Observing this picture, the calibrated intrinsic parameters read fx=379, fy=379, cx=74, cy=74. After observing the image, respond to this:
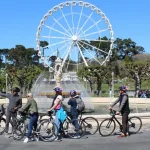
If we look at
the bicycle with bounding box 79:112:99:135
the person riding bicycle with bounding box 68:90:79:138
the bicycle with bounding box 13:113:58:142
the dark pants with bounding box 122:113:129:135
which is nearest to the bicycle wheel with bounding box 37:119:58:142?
the bicycle with bounding box 13:113:58:142

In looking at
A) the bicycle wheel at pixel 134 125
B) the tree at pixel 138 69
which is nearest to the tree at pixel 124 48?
the tree at pixel 138 69

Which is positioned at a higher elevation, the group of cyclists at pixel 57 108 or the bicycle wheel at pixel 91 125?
the group of cyclists at pixel 57 108

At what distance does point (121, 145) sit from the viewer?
10.4 m

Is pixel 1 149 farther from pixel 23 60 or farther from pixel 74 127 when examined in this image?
pixel 23 60

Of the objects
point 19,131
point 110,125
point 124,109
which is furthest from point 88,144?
point 19,131

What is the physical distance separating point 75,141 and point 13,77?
45.4 m

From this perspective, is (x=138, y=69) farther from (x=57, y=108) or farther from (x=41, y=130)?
(x=41, y=130)

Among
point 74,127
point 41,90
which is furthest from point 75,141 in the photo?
point 41,90

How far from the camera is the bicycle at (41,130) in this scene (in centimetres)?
1128

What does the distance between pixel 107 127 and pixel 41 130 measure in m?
2.19

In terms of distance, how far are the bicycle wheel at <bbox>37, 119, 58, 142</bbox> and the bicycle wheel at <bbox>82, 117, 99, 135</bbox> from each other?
135cm

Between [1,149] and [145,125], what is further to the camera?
[145,125]

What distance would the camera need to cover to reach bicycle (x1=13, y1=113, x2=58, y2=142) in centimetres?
1128

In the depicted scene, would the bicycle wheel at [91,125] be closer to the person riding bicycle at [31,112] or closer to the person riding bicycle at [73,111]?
the person riding bicycle at [73,111]
